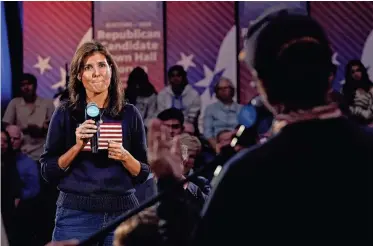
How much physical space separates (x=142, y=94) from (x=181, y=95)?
1.60ft

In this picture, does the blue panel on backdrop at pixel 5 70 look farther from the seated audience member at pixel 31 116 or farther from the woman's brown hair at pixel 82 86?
the woman's brown hair at pixel 82 86

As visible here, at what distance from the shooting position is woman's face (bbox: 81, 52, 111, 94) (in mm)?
3654

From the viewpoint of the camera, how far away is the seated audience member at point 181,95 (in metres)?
8.10

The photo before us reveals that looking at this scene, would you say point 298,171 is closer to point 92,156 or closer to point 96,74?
point 92,156

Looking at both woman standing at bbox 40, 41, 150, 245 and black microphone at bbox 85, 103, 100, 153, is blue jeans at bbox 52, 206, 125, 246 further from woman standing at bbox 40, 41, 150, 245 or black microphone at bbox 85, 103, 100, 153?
black microphone at bbox 85, 103, 100, 153

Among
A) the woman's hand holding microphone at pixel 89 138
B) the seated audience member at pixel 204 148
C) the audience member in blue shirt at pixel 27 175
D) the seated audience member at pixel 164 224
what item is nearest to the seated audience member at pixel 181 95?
the seated audience member at pixel 204 148

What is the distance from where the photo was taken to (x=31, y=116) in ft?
25.4

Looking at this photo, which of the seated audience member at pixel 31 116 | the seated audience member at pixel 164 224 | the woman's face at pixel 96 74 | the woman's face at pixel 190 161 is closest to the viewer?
the seated audience member at pixel 164 224

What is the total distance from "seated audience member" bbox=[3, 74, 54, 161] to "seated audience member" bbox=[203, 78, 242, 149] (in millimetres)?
1478

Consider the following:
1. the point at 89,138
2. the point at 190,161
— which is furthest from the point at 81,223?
the point at 190,161

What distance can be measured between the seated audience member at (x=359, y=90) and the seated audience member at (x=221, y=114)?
1.07 meters

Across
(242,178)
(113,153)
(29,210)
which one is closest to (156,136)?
(242,178)

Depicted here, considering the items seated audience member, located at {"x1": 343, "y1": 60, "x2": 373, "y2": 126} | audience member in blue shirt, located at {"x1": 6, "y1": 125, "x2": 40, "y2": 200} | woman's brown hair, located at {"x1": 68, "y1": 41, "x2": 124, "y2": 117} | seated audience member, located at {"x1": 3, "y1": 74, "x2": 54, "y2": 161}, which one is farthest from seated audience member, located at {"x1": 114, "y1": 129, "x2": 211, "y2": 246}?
seated audience member, located at {"x1": 3, "y1": 74, "x2": 54, "y2": 161}

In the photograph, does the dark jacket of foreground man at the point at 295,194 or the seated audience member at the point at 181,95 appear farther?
the seated audience member at the point at 181,95
